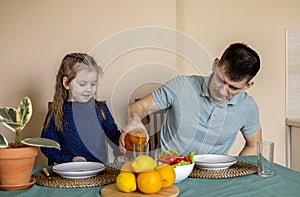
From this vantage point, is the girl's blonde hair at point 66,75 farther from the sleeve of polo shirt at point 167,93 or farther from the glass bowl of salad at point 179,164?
the glass bowl of salad at point 179,164

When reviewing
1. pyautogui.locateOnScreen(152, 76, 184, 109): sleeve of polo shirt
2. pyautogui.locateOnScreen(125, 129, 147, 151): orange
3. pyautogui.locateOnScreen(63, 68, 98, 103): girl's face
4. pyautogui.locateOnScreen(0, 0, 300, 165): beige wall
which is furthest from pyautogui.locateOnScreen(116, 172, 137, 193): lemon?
pyautogui.locateOnScreen(0, 0, 300, 165): beige wall

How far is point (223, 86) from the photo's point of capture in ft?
6.26

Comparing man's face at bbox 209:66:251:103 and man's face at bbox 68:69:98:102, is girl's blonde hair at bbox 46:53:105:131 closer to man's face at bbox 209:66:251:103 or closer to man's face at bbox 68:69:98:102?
man's face at bbox 68:69:98:102

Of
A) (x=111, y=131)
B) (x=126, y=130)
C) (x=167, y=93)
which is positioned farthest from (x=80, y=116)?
(x=126, y=130)

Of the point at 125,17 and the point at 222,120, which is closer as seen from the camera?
the point at 222,120

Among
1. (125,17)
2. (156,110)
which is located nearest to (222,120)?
(156,110)

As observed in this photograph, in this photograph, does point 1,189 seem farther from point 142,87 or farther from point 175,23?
point 175,23

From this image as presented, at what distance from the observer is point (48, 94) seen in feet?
8.57

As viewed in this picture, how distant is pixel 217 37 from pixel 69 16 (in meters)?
0.95

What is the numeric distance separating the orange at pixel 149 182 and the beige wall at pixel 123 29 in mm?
1398

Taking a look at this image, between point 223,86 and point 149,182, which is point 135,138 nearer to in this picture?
point 149,182

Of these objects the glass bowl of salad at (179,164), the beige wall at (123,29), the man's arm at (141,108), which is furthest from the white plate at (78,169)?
→ the beige wall at (123,29)

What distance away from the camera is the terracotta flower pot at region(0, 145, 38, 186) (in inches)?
55.0

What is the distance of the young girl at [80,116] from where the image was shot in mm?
2236
